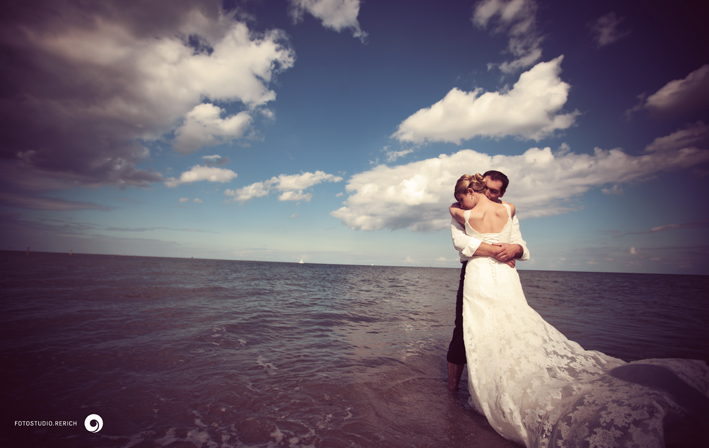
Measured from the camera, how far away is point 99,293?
1129 cm

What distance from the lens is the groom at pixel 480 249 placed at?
311 cm

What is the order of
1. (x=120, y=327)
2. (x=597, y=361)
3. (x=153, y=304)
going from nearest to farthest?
(x=597, y=361) < (x=120, y=327) < (x=153, y=304)

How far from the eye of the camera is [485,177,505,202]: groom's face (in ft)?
11.2

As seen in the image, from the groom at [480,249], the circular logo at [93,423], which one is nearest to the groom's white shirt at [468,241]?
the groom at [480,249]

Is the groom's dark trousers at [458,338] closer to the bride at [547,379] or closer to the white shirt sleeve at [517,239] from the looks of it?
the bride at [547,379]

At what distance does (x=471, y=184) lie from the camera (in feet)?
11.3

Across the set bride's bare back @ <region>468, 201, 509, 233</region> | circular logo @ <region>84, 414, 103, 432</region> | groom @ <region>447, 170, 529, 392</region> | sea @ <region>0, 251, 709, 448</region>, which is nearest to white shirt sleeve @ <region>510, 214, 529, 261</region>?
groom @ <region>447, 170, 529, 392</region>

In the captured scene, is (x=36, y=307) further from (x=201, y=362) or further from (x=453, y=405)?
(x=453, y=405)

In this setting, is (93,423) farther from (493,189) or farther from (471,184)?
(493,189)

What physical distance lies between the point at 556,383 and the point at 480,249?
141cm

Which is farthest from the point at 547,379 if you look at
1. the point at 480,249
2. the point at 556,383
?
the point at 480,249

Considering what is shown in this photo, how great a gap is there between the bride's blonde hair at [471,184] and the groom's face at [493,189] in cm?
6

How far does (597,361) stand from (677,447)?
1127 millimetres

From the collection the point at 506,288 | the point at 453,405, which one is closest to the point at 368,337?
the point at 453,405
